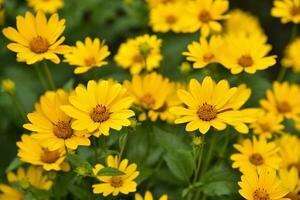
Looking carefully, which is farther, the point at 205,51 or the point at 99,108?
the point at 205,51

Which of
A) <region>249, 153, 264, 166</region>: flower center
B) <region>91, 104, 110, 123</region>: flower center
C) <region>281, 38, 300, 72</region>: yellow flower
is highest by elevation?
<region>91, 104, 110, 123</region>: flower center

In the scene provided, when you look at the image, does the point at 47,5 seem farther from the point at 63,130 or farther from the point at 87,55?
the point at 63,130

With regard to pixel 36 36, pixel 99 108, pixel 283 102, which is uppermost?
pixel 36 36

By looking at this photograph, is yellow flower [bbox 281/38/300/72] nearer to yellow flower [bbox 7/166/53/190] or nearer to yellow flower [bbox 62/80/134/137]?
yellow flower [bbox 62/80/134/137]

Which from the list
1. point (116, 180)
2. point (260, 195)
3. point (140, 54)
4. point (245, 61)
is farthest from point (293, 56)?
point (116, 180)

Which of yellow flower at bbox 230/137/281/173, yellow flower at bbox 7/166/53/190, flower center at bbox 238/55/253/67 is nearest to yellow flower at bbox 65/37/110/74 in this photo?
yellow flower at bbox 7/166/53/190

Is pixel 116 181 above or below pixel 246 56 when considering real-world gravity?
below

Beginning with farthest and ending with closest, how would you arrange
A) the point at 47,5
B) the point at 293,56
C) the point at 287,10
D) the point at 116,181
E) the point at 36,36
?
1. the point at 293,56
2. the point at 47,5
3. the point at 287,10
4. the point at 36,36
5. the point at 116,181

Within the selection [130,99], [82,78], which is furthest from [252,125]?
[82,78]
